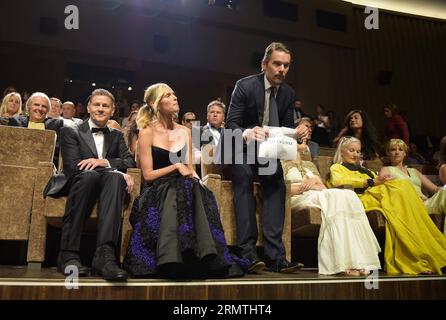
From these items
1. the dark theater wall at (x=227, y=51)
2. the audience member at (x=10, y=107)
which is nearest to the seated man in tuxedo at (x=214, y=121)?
the audience member at (x=10, y=107)

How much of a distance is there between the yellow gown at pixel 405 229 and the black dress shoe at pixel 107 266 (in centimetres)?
130

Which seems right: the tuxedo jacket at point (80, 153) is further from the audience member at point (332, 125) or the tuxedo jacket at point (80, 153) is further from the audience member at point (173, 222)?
the audience member at point (332, 125)

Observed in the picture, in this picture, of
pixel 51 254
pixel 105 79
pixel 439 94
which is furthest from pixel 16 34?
pixel 439 94

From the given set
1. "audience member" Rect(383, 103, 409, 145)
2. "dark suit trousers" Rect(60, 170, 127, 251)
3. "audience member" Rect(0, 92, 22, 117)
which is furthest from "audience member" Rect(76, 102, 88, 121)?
"audience member" Rect(383, 103, 409, 145)

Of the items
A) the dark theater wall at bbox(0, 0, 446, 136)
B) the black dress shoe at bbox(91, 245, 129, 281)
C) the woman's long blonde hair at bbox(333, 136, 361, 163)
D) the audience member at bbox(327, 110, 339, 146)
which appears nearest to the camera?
the black dress shoe at bbox(91, 245, 129, 281)

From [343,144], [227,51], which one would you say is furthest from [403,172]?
[227,51]

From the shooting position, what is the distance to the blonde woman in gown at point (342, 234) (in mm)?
1925

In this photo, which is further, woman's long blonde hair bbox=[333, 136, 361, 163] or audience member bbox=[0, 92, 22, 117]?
A: audience member bbox=[0, 92, 22, 117]

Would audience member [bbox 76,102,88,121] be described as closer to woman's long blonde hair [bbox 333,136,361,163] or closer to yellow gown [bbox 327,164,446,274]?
woman's long blonde hair [bbox 333,136,361,163]

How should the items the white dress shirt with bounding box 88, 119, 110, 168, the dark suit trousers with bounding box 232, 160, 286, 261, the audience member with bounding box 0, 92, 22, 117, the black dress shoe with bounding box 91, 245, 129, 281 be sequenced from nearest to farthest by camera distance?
the black dress shoe with bounding box 91, 245, 129, 281, the dark suit trousers with bounding box 232, 160, 286, 261, the white dress shirt with bounding box 88, 119, 110, 168, the audience member with bounding box 0, 92, 22, 117

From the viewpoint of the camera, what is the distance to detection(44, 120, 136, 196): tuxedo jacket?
1.83m

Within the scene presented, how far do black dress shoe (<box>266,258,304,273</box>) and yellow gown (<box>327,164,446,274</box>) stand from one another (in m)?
0.59

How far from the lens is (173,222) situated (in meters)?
1.58

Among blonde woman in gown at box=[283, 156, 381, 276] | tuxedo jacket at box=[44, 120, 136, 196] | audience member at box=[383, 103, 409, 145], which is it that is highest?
audience member at box=[383, 103, 409, 145]
